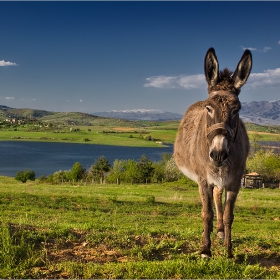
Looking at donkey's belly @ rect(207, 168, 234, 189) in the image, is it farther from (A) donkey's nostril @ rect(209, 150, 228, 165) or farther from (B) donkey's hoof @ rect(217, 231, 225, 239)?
(B) donkey's hoof @ rect(217, 231, 225, 239)

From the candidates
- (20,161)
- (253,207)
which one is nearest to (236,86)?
(253,207)

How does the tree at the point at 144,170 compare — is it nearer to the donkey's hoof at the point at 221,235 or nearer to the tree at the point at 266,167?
the tree at the point at 266,167

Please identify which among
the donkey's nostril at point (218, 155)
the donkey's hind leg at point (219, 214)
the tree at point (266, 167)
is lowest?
the tree at point (266, 167)

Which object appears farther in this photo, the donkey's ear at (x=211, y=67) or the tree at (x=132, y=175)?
the tree at (x=132, y=175)

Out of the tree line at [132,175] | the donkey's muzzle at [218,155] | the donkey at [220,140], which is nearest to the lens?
the donkey's muzzle at [218,155]

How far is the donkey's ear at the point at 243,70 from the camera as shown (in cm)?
504

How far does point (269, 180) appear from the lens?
6372 centimetres

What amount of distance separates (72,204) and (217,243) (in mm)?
19450

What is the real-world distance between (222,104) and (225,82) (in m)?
0.65

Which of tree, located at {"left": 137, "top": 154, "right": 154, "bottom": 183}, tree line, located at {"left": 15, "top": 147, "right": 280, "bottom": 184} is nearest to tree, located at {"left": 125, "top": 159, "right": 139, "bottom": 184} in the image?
tree line, located at {"left": 15, "top": 147, "right": 280, "bottom": 184}

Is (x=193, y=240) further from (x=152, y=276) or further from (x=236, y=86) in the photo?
(x=236, y=86)

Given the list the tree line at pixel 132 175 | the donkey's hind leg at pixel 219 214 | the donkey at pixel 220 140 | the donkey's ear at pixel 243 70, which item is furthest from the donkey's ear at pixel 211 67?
the tree line at pixel 132 175

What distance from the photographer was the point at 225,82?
533 centimetres

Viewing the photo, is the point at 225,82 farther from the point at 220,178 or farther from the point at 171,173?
the point at 171,173
